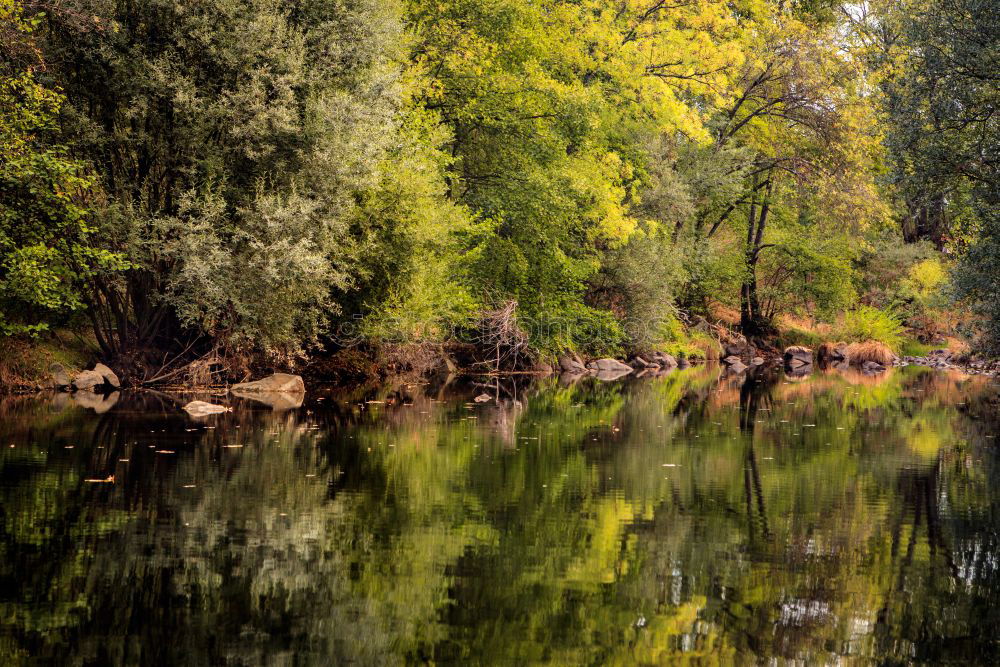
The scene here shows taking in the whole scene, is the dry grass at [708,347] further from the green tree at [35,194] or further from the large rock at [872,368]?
the green tree at [35,194]

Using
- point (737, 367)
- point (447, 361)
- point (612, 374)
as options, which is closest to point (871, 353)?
point (737, 367)

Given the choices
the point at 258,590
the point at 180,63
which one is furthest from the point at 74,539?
the point at 180,63

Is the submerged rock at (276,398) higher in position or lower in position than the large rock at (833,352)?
lower

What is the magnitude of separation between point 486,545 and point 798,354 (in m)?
41.3

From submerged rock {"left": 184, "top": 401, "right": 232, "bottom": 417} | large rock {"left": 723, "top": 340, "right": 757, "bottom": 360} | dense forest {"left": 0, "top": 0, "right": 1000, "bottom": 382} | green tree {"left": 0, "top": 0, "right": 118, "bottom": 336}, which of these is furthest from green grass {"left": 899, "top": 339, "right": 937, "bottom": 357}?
green tree {"left": 0, "top": 0, "right": 118, "bottom": 336}

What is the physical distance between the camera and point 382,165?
25109 millimetres

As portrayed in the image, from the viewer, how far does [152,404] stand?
20453mm

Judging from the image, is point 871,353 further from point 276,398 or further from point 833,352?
point 276,398

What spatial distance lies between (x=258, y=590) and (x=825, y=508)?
19.1 ft

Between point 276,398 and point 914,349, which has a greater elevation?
→ point 914,349

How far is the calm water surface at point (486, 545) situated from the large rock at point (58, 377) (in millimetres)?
6827

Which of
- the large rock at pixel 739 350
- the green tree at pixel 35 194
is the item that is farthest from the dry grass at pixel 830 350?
the green tree at pixel 35 194

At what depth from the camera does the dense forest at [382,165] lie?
22.2 meters

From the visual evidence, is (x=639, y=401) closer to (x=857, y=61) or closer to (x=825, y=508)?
(x=825, y=508)
